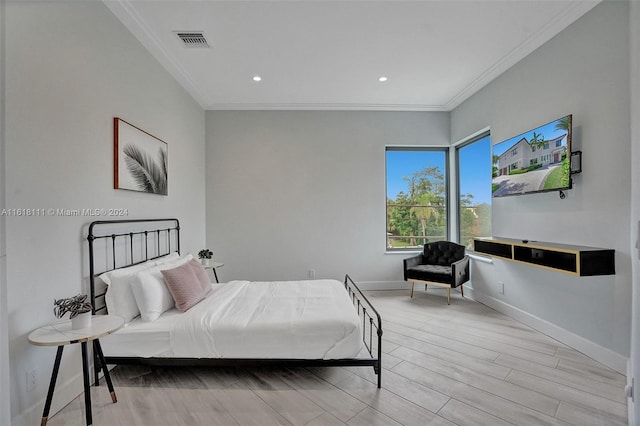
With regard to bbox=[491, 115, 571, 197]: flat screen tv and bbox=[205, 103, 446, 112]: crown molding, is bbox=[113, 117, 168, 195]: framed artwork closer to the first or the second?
bbox=[205, 103, 446, 112]: crown molding

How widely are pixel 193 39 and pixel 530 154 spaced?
3.63 metres

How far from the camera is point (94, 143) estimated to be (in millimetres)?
2205

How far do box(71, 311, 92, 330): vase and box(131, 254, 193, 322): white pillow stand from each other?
48 centimetres

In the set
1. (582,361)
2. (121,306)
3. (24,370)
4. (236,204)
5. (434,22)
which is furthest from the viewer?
(236,204)

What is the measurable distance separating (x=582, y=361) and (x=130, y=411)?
140 inches

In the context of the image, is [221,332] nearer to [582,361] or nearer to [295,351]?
[295,351]

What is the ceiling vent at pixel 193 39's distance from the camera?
2719 millimetres

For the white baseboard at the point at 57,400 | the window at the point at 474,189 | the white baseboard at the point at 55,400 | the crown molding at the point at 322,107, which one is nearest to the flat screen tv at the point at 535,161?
the window at the point at 474,189

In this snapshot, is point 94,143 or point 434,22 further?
point 434,22

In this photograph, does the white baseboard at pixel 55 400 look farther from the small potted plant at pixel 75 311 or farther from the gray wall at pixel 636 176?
the gray wall at pixel 636 176

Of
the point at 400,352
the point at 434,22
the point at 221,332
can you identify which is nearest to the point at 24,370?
the point at 221,332

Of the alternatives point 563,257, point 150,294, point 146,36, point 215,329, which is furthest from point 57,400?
point 563,257

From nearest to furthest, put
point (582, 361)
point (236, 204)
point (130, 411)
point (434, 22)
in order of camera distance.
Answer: point (130, 411) < point (582, 361) < point (434, 22) < point (236, 204)

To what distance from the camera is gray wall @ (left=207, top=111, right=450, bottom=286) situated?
4.56 meters
